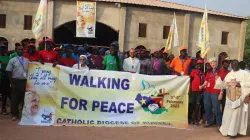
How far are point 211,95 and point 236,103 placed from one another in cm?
91

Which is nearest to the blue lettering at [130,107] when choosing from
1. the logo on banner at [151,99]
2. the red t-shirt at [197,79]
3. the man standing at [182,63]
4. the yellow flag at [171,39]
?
the logo on banner at [151,99]

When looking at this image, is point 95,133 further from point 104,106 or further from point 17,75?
point 17,75

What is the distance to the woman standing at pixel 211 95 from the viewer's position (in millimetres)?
7492

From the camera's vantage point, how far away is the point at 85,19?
78.6 feet

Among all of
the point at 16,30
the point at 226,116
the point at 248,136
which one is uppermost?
the point at 16,30

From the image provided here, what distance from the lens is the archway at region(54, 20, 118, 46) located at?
26.9 meters

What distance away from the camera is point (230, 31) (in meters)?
29.2

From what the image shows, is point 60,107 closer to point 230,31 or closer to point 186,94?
point 186,94

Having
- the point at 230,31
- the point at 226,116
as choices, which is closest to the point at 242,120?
the point at 226,116

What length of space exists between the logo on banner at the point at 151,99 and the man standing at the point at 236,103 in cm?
145

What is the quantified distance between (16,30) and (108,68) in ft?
62.4

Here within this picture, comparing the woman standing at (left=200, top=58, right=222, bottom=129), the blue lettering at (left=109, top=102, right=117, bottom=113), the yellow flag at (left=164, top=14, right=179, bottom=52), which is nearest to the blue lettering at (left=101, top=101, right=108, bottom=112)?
the blue lettering at (left=109, top=102, right=117, bottom=113)

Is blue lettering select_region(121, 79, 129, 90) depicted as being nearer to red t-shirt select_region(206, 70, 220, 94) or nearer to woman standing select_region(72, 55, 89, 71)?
woman standing select_region(72, 55, 89, 71)

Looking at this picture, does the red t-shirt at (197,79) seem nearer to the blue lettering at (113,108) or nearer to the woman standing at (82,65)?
the blue lettering at (113,108)
